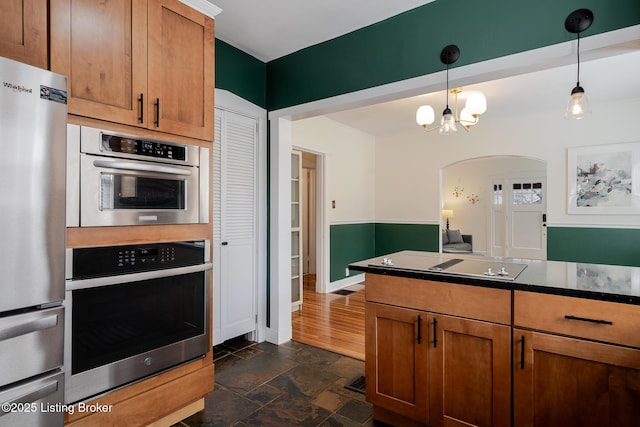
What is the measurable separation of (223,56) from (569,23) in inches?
96.9

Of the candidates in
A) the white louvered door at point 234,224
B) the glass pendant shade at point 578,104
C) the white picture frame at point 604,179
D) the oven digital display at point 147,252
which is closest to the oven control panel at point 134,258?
the oven digital display at point 147,252

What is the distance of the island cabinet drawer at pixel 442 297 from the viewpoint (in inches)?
65.1

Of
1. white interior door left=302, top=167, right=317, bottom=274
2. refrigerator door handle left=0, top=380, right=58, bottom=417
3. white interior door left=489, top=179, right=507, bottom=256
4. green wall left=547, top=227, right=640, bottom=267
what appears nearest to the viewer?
refrigerator door handle left=0, top=380, right=58, bottom=417

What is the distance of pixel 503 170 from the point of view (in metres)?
8.07

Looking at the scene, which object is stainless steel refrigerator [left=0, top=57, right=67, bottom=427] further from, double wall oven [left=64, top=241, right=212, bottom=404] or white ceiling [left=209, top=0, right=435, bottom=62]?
white ceiling [left=209, top=0, right=435, bottom=62]

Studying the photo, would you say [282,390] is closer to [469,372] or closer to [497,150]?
[469,372]

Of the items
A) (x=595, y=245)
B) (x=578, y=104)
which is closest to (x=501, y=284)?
(x=578, y=104)

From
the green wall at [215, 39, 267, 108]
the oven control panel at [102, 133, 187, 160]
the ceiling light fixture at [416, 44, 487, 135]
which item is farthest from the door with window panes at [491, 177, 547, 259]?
the oven control panel at [102, 133, 187, 160]

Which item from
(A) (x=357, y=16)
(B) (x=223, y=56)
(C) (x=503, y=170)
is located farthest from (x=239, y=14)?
(C) (x=503, y=170)

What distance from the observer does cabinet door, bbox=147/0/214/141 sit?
6.03 feet

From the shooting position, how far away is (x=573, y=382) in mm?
1479

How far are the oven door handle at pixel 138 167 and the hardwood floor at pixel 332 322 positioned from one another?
2125mm

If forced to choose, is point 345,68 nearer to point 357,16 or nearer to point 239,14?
point 357,16

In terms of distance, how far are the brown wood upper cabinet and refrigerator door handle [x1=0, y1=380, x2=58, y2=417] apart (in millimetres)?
1166
